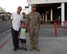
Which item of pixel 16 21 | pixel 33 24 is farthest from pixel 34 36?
pixel 16 21

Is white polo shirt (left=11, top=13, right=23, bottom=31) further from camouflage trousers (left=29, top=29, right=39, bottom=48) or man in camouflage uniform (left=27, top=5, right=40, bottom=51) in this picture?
camouflage trousers (left=29, top=29, right=39, bottom=48)

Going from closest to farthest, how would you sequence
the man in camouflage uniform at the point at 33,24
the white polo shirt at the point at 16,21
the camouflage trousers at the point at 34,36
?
the man in camouflage uniform at the point at 33,24
the camouflage trousers at the point at 34,36
the white polo shirt at the point at 16,21

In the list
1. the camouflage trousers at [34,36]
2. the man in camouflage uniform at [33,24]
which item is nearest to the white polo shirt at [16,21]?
the man in camouflage uniform at [33,24]

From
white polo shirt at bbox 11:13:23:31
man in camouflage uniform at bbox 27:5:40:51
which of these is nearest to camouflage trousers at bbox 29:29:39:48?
man in camouflage uniform at bbox 27:5:40:51

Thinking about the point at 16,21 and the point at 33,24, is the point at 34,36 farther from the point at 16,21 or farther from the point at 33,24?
the point at 16,21

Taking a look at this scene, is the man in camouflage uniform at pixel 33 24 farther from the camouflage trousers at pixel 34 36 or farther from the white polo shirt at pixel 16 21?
the white polo shirt at pixel 16 21

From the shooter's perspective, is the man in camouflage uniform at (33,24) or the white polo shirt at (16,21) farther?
the white polo shirt at (16,21)

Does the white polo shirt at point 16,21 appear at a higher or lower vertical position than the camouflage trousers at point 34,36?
higher

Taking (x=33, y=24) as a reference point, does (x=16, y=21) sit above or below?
above

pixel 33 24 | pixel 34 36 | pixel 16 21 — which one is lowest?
pixel 34 36

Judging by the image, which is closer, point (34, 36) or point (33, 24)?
A: point (33, 24)

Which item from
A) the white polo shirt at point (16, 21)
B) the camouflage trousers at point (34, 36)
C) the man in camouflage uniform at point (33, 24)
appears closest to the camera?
the man in camouflage uniform at point (33, 24)

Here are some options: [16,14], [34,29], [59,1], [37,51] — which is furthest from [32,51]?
[59,1]

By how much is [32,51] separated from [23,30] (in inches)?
40.0
